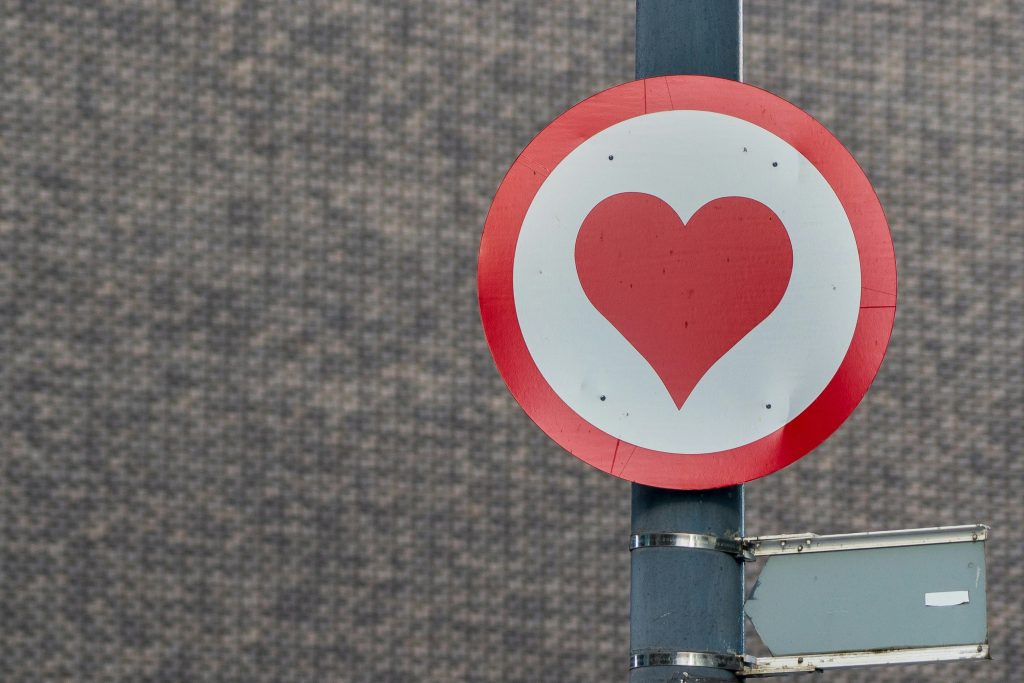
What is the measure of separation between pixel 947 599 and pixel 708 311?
0.55 metres

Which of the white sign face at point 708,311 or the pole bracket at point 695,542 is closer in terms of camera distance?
the pole bracket at point 695,542

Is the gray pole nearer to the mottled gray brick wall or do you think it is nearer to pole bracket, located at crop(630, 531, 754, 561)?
pole bracket, located at crop(630, 531, 754, 561)

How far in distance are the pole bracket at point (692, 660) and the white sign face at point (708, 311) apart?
0.30 metres

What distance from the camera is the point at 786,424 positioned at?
2.32m

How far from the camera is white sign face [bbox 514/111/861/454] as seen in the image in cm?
234

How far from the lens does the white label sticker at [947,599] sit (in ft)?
7.24

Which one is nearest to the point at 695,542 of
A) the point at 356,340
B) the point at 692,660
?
the point at 692,660

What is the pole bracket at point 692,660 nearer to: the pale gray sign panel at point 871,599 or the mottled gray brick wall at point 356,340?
the pale gray sign panel at point 871,599

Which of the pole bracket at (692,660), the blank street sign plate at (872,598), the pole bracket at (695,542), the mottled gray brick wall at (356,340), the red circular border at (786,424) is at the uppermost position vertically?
the mottled gray brick wall at (356,340)

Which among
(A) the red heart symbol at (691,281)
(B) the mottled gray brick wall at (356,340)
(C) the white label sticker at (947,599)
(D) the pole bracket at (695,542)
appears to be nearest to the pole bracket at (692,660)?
(D) the pole bracket at (695,542)

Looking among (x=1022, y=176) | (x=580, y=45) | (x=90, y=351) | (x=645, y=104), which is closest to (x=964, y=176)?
(x=1022, y=176)

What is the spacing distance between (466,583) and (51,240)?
12.1 ft

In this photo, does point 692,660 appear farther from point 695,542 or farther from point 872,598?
point 872,598

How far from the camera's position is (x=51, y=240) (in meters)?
10.6
